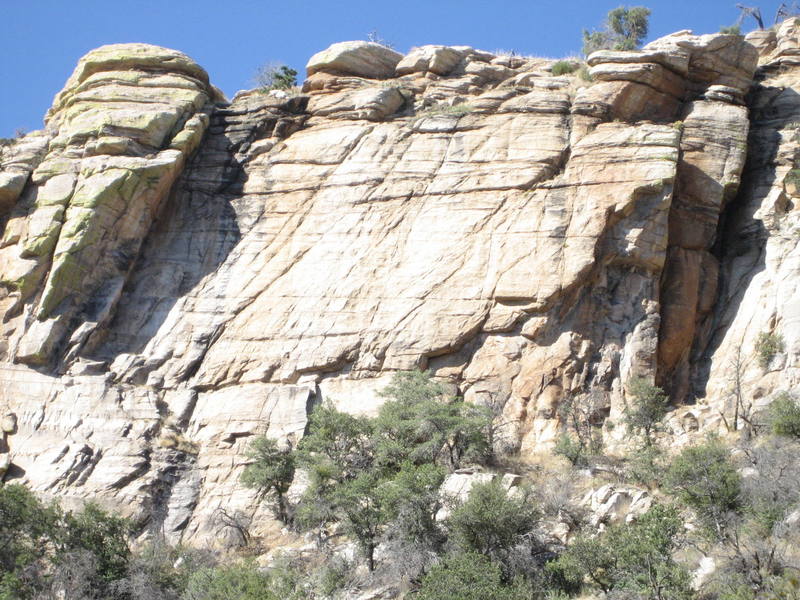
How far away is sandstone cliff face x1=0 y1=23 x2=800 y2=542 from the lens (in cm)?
2598

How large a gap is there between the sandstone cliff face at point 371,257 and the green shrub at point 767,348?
23 centimetres

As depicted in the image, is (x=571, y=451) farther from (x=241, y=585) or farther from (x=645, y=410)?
(x=241, y=585)

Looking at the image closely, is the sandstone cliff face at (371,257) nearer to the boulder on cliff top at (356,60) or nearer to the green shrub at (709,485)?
the boulder on cliff top at (356,60)

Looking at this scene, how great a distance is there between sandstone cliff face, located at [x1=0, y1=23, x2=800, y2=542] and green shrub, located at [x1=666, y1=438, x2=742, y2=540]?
4667mm

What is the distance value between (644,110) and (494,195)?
625 centimetres

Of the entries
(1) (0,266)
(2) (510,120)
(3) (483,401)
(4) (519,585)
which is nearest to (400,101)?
(2) (510,120)

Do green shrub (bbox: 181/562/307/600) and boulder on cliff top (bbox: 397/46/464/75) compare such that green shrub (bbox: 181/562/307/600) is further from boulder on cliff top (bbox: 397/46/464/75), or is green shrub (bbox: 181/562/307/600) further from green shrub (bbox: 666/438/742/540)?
boulder on cliff top (bbox: 397/46/464/75)

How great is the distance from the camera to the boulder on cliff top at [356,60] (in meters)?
34.6

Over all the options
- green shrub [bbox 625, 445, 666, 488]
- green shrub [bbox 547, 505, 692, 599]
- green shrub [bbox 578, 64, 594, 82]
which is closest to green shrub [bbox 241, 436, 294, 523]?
green shrub [bbox 547, 505, 692, 599]

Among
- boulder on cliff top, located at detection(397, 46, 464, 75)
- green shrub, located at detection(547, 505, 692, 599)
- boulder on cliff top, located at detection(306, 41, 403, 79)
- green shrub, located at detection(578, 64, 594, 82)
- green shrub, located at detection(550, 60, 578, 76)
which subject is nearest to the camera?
green shrub, located at detection(547, 505, 692, 599)

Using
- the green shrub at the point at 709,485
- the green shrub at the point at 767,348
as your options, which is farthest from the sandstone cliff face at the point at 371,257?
the green shrub at the point at 709,485

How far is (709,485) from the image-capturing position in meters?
19.2

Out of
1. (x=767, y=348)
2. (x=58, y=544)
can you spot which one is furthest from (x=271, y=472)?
(x=767, y=348)

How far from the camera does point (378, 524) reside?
2114 centimetres
